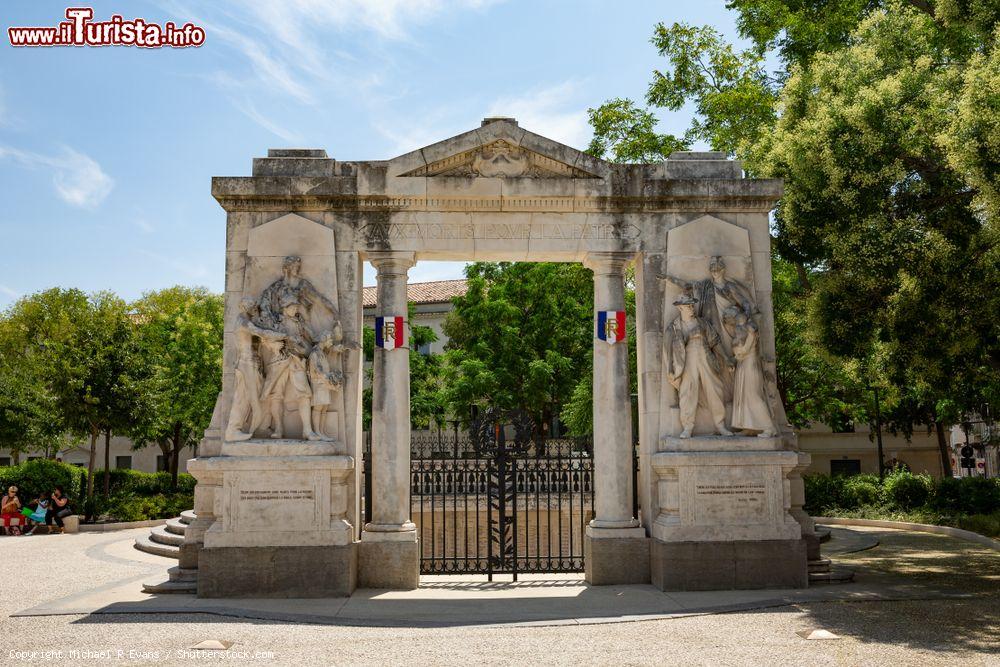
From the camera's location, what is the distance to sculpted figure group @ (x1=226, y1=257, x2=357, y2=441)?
10641 mm

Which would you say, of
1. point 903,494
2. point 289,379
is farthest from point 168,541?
Answer: point 903,494

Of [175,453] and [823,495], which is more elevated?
[175,453]

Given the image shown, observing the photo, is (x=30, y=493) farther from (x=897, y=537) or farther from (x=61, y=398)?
(x=897, y=537)

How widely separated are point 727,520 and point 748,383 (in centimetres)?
187

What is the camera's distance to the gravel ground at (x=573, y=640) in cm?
721

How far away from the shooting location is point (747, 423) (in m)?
10.8

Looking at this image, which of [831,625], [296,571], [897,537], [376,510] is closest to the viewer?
[831,625]

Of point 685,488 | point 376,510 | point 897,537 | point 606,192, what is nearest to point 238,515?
point 376,510

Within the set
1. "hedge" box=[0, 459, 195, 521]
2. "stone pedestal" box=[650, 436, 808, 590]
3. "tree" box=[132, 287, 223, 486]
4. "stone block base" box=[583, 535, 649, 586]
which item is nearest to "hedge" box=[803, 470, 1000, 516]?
"stone pedestal" box=[650, 436, 808, 590]

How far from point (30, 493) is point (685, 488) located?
66.7 feet

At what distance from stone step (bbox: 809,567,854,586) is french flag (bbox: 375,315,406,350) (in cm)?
663

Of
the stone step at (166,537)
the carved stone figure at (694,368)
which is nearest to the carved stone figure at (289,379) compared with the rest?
the carved stone figure at (694,368)

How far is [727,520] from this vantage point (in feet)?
35.2

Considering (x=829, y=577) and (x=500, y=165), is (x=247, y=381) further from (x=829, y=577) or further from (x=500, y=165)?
(x=829, y=577)
